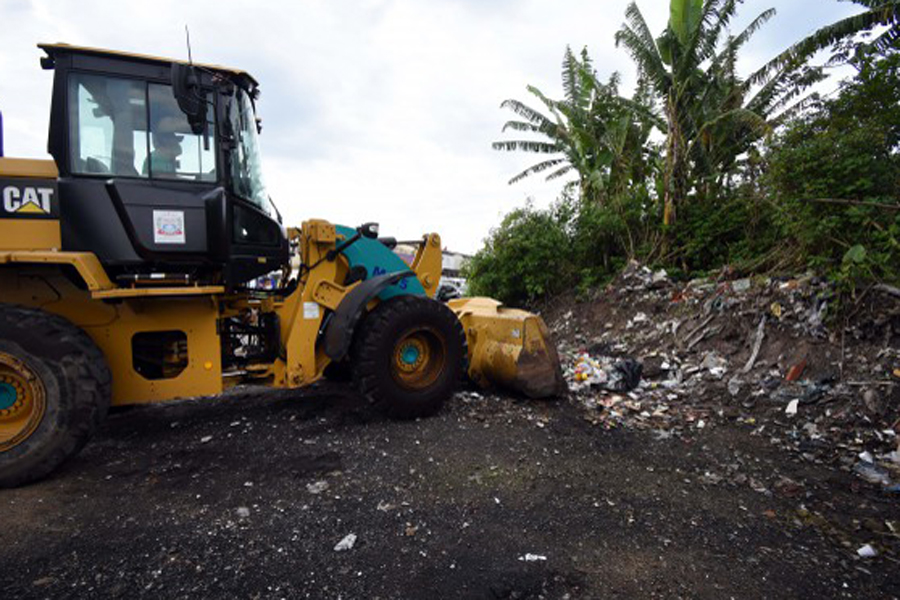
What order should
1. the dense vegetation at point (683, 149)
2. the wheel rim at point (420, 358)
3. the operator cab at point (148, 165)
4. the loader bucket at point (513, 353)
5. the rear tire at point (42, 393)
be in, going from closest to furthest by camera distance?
the rear tire at point (42, 393)
the operator cab at point (148, 165)
the wheel rim at point (420, 358)
the loader bucket at point (513, 353)
the dense vegetation at point (683, 149)

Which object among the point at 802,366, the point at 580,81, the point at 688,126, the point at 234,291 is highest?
the point at 580,81

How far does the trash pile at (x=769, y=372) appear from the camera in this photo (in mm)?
4035

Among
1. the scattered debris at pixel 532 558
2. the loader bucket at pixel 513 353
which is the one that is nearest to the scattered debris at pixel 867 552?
the scattered debris at pixel 532 558

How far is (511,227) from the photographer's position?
10.8m

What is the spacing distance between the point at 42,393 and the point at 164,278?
0.94 m

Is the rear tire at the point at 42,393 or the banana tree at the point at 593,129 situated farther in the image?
the banana tree at the point at 593,129

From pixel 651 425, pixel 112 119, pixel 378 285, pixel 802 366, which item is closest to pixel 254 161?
pixel 112 119

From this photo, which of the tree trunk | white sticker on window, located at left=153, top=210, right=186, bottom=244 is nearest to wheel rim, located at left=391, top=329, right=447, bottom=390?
white sticker on window, located at left=153, top=210, right=186, bottom=244

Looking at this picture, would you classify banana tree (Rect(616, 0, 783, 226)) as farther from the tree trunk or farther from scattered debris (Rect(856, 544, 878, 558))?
scattered debris (Rect(856, 544, 878, 558))

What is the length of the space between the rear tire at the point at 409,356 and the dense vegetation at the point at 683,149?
5.17m

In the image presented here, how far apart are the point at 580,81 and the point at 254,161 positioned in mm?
10545

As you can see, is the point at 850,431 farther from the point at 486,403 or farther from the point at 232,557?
the point at 232,557

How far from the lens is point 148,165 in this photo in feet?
10.7

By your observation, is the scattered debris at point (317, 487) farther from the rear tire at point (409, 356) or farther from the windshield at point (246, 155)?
the windshield at point (246, 155)
